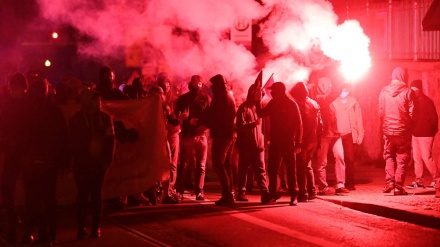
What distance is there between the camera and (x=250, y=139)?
1470 centimetres

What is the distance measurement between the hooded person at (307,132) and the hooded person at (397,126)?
1301 millimetres

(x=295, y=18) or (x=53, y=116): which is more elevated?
(x=295, y=18)

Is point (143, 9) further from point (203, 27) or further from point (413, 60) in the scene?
point (413, 60)

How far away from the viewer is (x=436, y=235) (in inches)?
454

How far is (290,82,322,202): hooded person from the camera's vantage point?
14977mm

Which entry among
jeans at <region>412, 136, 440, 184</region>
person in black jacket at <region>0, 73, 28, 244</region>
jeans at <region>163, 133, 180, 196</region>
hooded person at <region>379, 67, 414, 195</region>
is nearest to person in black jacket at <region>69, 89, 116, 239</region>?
person in black jacket at <region>0, 73, 28, 244</region>

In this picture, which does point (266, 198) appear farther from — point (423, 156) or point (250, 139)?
point (423, 156)

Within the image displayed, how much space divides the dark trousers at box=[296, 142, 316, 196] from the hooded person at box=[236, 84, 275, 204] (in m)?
0.59

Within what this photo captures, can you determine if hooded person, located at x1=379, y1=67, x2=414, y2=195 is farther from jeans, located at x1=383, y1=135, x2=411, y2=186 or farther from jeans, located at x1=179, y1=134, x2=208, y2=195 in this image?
jeans, located at x1=179, y1=134, x2=208, y2=195

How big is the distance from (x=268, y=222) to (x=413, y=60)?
34.5 feet

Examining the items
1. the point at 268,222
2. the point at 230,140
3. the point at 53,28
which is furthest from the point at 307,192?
the point at 53,28

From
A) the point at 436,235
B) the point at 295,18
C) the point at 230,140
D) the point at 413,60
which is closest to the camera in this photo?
the point at 436,235

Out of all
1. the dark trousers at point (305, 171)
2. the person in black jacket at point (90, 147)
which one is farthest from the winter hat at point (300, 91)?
the person in black jacket at point (90, 147)

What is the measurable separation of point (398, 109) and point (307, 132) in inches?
68.5
